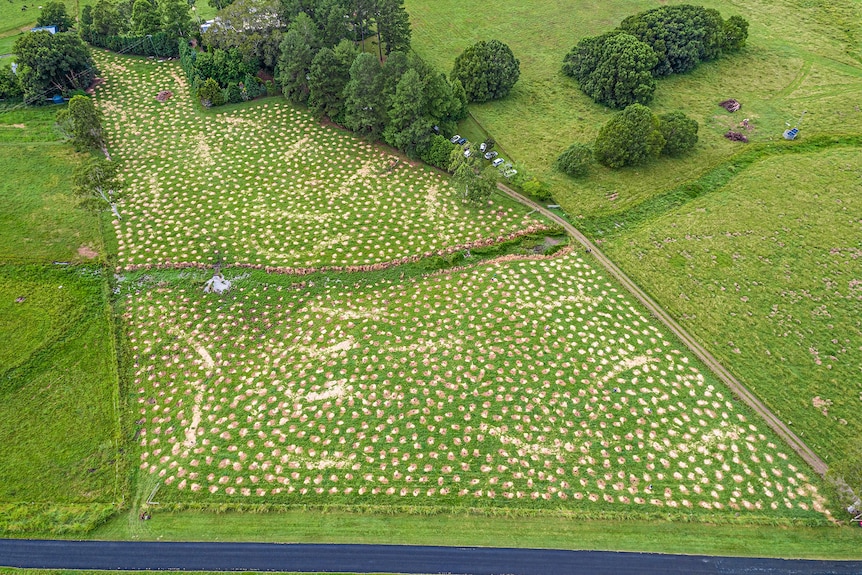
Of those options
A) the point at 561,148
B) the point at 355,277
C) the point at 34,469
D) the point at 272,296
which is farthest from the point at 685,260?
the point at 34,469

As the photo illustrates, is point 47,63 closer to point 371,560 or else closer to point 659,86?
point 371,560

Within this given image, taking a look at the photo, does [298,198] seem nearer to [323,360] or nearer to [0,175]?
[323,360]

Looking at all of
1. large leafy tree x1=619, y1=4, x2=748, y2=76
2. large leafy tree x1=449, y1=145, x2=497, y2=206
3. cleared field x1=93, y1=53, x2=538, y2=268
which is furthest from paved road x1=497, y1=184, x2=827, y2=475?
large leafy tree x1=619, y1=4, x2=748, y2=76

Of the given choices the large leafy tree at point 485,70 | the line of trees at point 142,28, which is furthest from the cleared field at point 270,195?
the large leafy tree at point 485,70

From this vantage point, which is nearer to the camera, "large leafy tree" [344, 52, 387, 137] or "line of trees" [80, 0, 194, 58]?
"large leafy tree" [344, 52, 387, 137]

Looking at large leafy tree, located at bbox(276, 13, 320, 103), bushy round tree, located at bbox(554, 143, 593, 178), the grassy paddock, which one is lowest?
the grassy paddock

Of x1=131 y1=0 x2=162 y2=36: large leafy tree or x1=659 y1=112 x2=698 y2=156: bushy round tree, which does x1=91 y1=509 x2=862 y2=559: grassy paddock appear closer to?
x1=659 y1=112 x2=698 y2=156: bushy round tree
